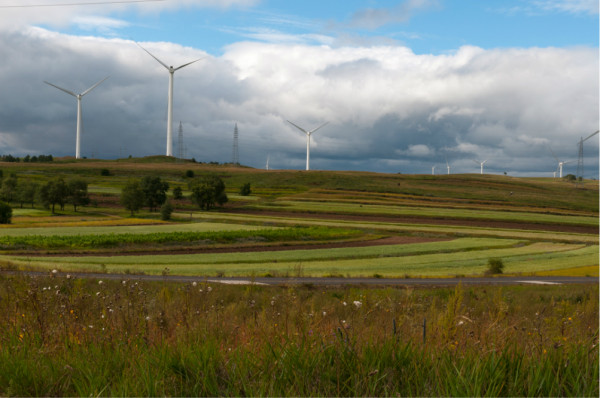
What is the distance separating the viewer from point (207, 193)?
115812 mm

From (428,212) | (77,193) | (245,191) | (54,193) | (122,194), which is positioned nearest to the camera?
(54,193)

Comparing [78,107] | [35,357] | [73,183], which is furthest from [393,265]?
[78,107]

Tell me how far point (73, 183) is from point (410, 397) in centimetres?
11612

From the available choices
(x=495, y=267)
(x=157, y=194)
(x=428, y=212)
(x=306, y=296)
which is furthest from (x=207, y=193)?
(x=306, y=296)

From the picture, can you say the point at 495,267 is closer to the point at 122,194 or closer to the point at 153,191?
the point at 122,194

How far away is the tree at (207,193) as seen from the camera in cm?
11575

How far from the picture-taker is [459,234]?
3346 inches

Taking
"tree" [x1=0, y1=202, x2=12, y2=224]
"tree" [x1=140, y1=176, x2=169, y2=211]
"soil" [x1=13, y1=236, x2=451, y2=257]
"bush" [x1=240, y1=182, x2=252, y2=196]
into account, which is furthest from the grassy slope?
"soil" [x1=13, y1=236, x2=451, y2=257]

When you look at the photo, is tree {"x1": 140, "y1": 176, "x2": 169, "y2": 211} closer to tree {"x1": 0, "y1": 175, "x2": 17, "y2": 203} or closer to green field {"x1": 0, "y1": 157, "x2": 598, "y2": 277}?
green field {"x1": 0, "y1": 157, "x2": 598, "y2": 277}

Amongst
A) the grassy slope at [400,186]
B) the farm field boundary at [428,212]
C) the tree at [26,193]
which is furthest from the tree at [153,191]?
the grassy slope at [400,186]

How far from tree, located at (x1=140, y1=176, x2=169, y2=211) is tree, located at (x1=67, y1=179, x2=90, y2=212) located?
12.5m

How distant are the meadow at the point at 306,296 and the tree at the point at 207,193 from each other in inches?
124

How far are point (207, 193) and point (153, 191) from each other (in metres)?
11.8

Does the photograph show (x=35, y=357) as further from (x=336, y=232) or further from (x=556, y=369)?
(x=336, y=232)
